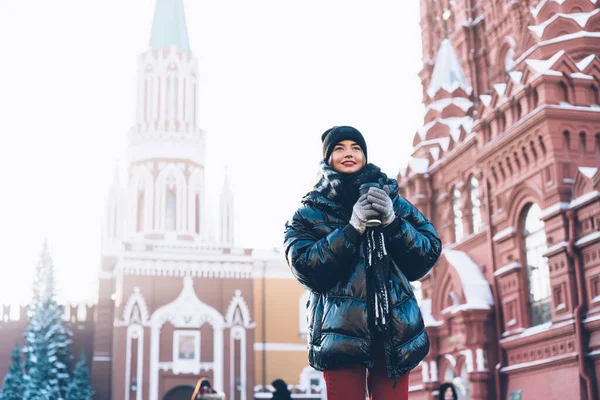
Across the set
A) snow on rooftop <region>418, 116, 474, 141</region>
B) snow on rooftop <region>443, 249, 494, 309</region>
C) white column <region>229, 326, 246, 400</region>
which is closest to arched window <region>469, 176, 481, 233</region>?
snow on rooftop <region>443, 249, 494, 309</region>

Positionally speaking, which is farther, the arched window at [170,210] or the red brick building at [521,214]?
the arched window at [170,210]

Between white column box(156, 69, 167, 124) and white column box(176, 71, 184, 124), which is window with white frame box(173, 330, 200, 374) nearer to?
white column box(156, 69, 167, 124)

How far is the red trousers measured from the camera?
372cm

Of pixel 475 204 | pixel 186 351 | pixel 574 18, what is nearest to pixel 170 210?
pixel 186 351

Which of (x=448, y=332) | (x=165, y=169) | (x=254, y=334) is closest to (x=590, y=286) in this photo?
(x=448, y=332)

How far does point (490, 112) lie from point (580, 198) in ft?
13.1

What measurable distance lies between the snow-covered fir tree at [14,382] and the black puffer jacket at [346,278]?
110 ft

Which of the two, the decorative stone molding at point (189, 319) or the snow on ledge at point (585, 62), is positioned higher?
the snow on ledge at point (585, 62)

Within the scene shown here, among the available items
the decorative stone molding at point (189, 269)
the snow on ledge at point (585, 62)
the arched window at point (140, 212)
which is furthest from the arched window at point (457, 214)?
the arched window at point (140, 212)

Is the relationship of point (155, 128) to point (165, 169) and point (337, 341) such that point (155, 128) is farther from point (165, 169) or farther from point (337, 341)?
point (337, 341)

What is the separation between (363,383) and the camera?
374 cm

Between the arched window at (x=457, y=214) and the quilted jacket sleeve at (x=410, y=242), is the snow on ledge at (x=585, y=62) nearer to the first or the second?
the arched window at (x=457, y=214)

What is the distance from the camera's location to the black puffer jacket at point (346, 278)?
369 centimetres

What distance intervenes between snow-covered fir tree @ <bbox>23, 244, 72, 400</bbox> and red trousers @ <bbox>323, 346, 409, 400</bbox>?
33.0m
